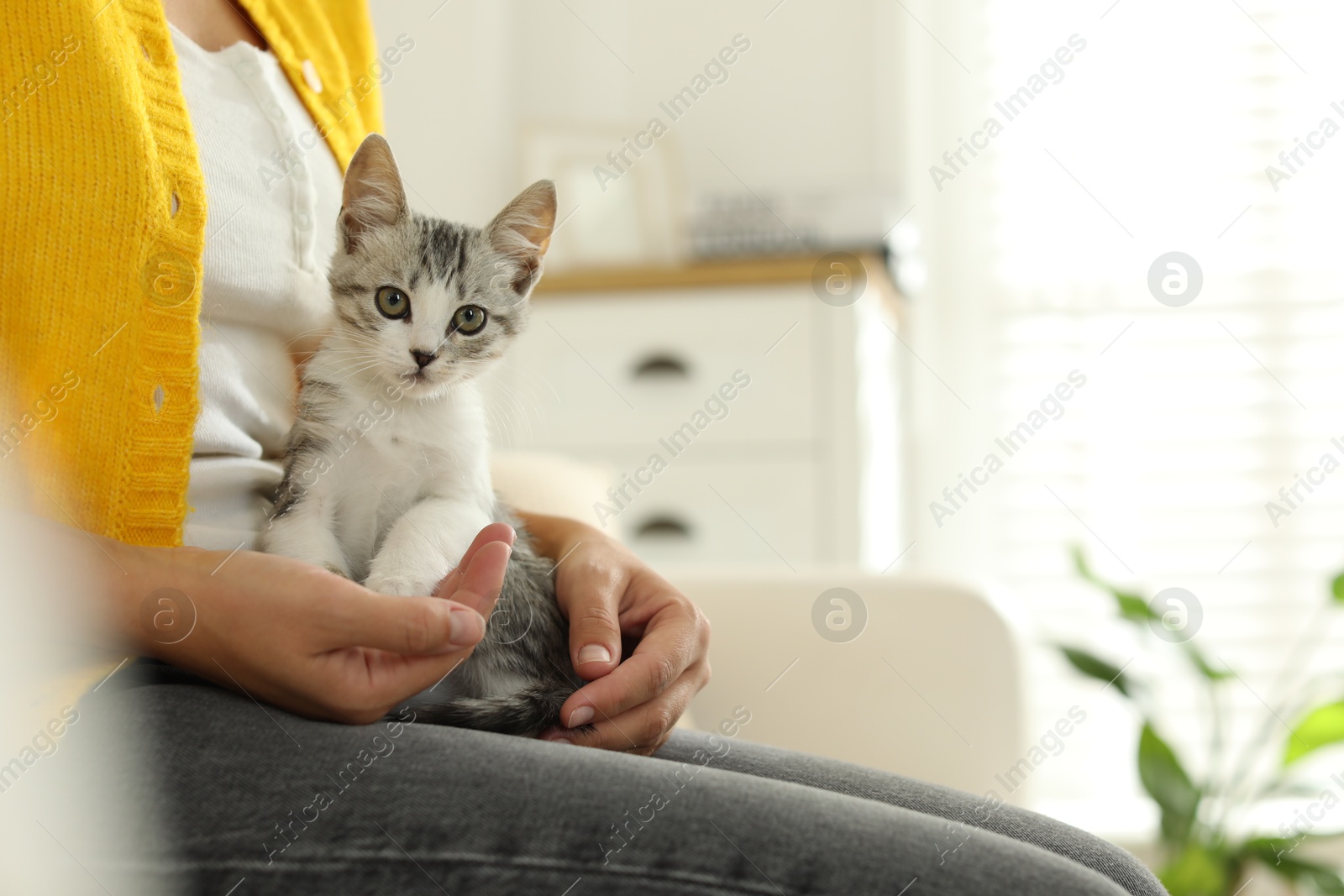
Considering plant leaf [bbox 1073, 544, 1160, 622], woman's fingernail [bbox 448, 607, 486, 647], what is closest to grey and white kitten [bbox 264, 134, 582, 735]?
woman's fingernail [bbox 448, 607, 486, 647]

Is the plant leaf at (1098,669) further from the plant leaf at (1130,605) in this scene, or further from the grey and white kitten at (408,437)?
the grey and white kitten at (408,437)

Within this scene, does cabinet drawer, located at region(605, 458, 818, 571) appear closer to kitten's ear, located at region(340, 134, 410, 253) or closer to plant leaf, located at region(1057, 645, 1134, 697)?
plant leaf, located at region(1057, 645, 1134, 697)

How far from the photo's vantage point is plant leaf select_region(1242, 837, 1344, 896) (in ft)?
5.54

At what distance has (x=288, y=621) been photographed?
562 mm

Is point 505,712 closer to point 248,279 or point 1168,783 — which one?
point 248,279

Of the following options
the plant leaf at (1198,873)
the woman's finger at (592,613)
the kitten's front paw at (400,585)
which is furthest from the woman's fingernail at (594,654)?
the plant leaf at (1198,873)

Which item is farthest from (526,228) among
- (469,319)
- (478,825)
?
(478,825)

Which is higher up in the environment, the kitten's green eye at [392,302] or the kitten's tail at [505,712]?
the kitten's green eye at [392,302]

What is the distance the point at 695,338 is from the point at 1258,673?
4.71 ft

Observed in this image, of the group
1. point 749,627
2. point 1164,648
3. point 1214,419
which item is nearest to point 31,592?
point 749,627

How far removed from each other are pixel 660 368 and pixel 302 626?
151cm

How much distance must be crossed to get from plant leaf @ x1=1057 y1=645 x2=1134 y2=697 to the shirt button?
160 centimetres


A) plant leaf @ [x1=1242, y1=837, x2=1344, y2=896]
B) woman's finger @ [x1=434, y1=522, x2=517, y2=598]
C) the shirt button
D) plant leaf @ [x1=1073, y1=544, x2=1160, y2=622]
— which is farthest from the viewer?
plant leaf @ [x1=1073, y1=544, x2=1160, y2=622]

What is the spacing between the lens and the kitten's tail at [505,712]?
65 centimetres
